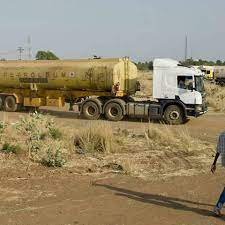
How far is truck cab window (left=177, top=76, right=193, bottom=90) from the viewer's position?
22523 mm

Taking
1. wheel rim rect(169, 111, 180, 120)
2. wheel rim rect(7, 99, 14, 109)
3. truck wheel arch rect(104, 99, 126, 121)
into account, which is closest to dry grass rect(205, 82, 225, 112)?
wheel rim rect(169, 111, 180, 120)

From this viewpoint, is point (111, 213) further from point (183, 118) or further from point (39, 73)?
point (39, 73)

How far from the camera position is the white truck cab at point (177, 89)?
22531 mm

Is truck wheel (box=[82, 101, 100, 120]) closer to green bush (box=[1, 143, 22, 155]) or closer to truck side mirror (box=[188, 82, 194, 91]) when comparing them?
truck side mirror (box=[188, 82, 194, 91])

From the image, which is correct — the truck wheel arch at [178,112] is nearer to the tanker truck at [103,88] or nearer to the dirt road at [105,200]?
the tanker truck at [103,88]

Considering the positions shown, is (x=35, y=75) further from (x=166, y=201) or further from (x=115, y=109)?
(x=166, y=201)

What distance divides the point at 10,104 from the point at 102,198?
19.7 m

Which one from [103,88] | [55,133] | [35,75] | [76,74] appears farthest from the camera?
[35,75]

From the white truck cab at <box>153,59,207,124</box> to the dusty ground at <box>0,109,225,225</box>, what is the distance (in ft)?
36.4

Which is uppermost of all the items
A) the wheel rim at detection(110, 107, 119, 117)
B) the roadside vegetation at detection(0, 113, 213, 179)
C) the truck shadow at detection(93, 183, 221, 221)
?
the wheel rim at detection(110, 107, 119, 117)

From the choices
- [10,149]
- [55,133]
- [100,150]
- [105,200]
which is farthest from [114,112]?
[105,200]

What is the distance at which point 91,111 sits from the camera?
24.8 metres

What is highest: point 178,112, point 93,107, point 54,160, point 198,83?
point 198,83

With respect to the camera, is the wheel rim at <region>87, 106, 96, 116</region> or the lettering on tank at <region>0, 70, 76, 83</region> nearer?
the wheel rim at <region>87, 106, 96, 116</region>
